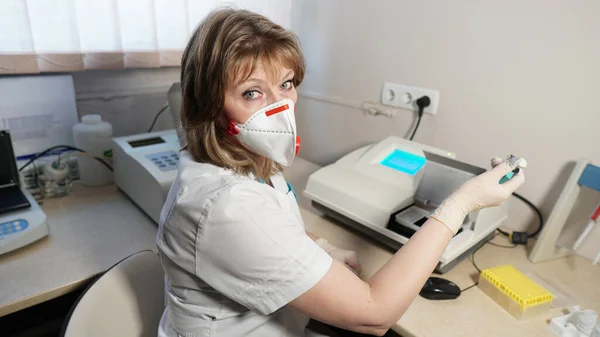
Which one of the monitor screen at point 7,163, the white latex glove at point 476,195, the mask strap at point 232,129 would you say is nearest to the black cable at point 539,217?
the white latex glove at point 476,195

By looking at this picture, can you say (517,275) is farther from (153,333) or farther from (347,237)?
(153,333)

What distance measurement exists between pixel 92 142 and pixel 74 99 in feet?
0.56

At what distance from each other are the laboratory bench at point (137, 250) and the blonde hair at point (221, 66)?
0.41m

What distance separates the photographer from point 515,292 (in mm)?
897

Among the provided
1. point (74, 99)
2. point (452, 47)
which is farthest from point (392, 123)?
point (74, 99)

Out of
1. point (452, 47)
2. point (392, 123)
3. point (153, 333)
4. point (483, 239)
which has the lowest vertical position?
point (153, 333)

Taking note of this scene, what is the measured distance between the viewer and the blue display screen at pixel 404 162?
48.3 inches

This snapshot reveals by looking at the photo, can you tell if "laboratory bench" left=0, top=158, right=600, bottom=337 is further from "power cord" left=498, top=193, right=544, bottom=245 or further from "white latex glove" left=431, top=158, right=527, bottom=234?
"white latex glove" left=431, top=158, right=527, bottom=234

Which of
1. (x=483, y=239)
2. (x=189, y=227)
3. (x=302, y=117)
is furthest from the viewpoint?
(x=302, y=117)

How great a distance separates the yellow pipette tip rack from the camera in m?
0.87

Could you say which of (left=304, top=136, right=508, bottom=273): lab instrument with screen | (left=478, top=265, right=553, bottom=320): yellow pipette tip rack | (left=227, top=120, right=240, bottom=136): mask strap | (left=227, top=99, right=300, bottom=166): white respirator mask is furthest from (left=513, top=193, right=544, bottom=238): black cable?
(left=227, top=120, right=240, bottom=136): mask strap

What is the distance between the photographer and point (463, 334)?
83cm

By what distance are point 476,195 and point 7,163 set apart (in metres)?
1.30

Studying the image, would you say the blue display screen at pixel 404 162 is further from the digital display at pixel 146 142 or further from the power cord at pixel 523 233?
the digital display at pixel 146 142
